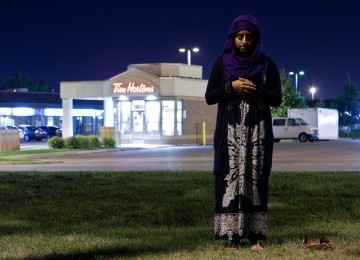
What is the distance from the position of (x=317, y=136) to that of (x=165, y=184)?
42.5 metres

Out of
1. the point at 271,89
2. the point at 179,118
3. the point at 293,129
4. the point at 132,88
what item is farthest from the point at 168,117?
the point at 271,89

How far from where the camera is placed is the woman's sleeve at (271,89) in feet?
20.3

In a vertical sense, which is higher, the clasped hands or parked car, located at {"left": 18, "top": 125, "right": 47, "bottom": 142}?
the clasped hands

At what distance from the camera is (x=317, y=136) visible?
174 feet

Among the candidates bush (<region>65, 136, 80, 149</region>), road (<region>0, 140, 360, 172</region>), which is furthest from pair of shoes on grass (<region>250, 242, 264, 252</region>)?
bush (<region>65, 136, 80, 149</region>)

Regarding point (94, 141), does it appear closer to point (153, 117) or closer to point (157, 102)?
point (153, 117)

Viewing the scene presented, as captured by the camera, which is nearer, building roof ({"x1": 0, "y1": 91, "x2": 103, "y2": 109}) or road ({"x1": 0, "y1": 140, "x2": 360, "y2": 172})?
road ({"x1": 0, "y1": 140, "x2": 360, "y2": 172})

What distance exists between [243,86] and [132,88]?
41.9m

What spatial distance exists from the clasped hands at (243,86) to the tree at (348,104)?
75.9m

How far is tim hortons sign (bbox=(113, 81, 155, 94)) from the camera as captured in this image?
47250 millimetres

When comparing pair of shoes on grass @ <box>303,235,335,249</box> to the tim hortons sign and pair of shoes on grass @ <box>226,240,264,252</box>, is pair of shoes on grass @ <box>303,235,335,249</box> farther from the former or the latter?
the tim hortons sign

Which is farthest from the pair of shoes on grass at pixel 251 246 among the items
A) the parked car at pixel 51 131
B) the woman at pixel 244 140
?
the parked car at pixel 51 131

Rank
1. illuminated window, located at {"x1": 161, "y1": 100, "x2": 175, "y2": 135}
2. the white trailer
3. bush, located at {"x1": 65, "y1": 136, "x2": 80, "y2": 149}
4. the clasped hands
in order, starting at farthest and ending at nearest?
the white trailer
illuminated window, located at {"x1": 161, "y1": 100, "x2": 175, "y2": 135}
bush, located at {"x1": 65, "y1": 136, "x2": 80, "y2": 149}
the clasped hands

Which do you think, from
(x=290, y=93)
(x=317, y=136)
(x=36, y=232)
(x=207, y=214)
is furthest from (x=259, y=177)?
(x=290, y=93)
